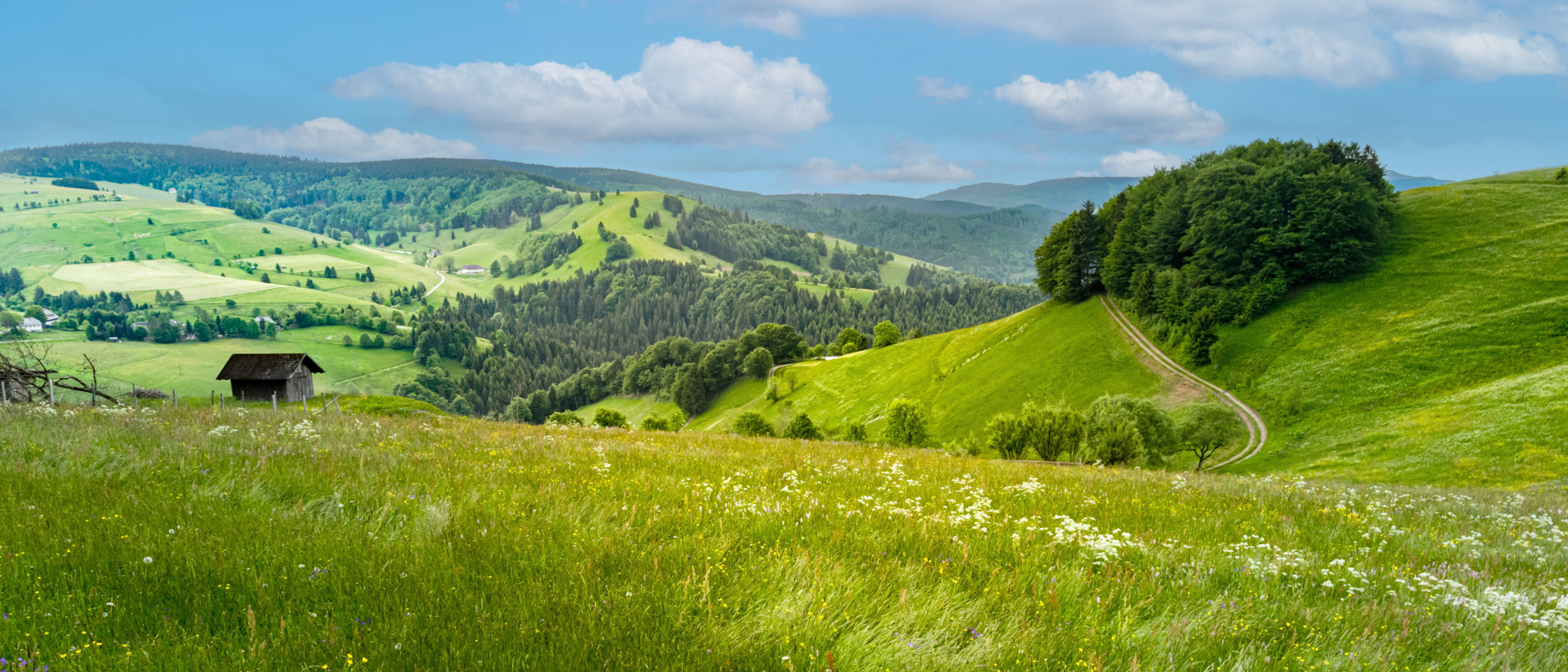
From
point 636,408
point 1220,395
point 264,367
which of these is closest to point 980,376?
point 1220,395

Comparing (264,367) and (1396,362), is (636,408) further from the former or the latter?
(1396,362)

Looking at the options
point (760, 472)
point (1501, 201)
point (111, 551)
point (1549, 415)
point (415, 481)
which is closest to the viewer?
point (111, 551)

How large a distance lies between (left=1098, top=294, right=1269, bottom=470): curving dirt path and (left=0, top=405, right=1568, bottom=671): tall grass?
203 feet

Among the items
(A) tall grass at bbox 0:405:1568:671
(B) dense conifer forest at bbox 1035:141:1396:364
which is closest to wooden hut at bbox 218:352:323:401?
(A) tall grass at bbox 0:405:1568:671

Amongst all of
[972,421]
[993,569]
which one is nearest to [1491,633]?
[993,569]

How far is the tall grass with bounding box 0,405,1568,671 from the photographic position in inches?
133

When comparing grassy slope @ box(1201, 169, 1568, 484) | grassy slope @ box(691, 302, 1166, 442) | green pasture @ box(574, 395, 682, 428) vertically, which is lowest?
green pasture @ box(574, 395, 682, 428)

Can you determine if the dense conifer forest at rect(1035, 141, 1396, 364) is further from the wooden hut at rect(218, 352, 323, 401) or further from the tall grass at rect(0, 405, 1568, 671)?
the wooden hut at rect(218, 352, 323, 401)

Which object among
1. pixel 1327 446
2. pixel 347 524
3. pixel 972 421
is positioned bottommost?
pixel 972 421

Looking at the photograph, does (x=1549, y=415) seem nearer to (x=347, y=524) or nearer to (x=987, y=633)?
(x=987, y=633)

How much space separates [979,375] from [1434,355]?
167 feet

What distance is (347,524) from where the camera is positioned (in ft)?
17.0

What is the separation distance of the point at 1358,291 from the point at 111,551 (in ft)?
338

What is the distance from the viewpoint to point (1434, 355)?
62.3 m
